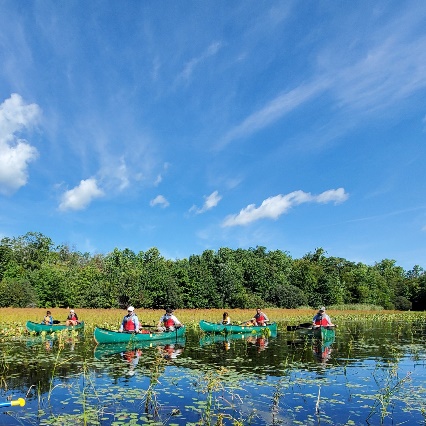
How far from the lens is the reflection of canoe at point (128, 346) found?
Result: 18659 millimetres

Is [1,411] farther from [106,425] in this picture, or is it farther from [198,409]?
[198,409]

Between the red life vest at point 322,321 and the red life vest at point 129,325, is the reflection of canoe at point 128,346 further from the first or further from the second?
the red life vest at point 322,321

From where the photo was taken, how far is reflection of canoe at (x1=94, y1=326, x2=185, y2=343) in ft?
66.7

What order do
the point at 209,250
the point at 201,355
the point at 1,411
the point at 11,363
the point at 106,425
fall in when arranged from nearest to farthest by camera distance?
the point at 106,425, the point at 1,411, the point at 11,363, the point at 201,355, the point at 209,250

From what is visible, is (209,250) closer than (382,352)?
No

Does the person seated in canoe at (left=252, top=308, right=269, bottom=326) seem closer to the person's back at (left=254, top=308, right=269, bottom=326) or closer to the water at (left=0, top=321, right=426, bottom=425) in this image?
the person's back at (left=254, top=308, right=269, bottom=326)

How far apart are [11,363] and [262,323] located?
1641 cm

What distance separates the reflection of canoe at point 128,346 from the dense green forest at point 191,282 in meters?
38.6

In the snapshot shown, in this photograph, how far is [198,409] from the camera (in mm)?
9883

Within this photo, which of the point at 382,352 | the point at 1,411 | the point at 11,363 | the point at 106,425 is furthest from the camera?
the point at 382,352

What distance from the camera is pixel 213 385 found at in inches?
355

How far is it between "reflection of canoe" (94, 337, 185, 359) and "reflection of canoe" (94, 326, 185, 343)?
0.17 m

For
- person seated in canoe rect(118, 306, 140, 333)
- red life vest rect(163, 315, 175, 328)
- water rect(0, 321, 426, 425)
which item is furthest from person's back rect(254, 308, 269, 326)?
person seated in canoe rect(118, 306, 140, 333)

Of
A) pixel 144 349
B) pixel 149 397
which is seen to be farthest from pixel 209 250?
pixel 149 397
